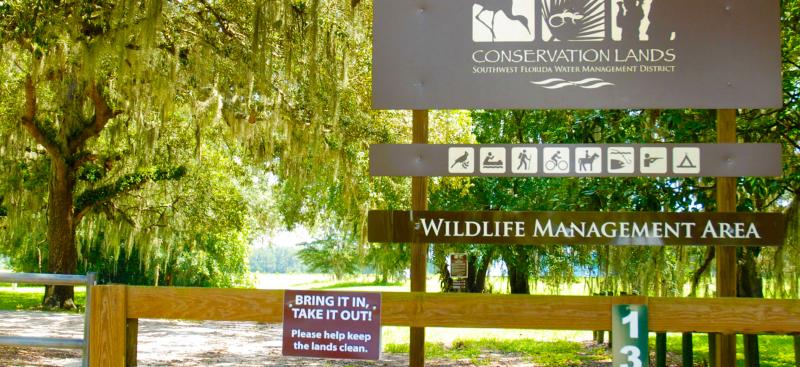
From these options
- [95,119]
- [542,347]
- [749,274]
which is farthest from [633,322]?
[95,119]

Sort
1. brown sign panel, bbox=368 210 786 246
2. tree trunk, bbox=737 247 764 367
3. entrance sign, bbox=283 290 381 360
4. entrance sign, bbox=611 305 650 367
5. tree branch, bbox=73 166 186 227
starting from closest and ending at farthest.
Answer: entrance sign, bbox=611 305 650 367, entrance sign, bbox=283 290 381 360, brown sign panel, bbox=368 210 786 246, tree trunk, bbox=737 247 764 367, tree branch, bbox=73 166 186 227

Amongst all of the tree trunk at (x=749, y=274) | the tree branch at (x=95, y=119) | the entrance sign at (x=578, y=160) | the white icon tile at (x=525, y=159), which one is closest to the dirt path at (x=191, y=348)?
the tree trunk at (x=749, y=274)

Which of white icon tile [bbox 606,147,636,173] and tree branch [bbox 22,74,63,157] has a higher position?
tree branch [bbox 22,74,63,157]

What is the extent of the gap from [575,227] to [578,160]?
41 centimetres

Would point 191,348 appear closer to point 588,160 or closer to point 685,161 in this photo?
point 588,160

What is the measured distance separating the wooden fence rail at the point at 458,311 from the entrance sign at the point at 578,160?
43.0 inches

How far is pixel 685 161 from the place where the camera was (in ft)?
14.3

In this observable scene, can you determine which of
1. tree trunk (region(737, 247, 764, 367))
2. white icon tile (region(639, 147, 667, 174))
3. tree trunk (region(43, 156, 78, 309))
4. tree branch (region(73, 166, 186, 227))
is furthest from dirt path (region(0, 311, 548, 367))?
white icon tile (region(639, 147, 667, 174))

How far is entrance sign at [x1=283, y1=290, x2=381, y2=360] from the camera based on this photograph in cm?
350

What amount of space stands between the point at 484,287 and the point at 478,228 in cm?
1681

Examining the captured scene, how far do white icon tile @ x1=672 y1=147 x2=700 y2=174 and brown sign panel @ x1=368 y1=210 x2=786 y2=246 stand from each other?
10.7 inches

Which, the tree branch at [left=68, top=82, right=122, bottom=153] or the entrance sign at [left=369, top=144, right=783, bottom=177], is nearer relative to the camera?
the entrance sign at [left=369, top=144, right=783, bottom=177]

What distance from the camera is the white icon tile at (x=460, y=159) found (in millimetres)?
4406

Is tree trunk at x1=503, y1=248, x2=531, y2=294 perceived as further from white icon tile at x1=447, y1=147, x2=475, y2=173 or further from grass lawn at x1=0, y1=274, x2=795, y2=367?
white icon tile at x1=447, y1=147, x2=475, y2=173
